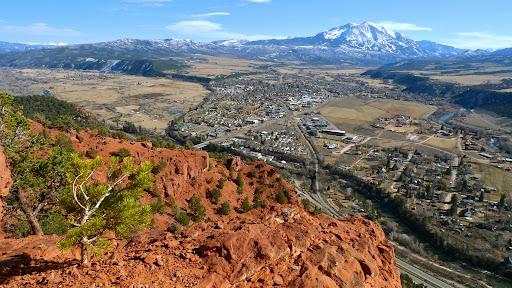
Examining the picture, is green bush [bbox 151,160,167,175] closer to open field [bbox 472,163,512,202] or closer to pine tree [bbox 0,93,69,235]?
pine tree [bbox 0,93,69,235]

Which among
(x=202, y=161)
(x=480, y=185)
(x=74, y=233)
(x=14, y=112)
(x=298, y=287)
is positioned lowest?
(x=480, y=185)

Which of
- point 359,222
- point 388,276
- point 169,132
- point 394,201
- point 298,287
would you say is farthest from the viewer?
point 169,132

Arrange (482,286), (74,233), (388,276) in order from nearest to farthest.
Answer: (74,233), (388,276), (482,286)

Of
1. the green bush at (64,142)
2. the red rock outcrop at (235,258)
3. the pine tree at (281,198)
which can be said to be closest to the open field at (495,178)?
the pine tree at (281,198)

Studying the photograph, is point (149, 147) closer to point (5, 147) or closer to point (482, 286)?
point (5, 147)

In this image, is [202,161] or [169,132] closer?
[202,161]

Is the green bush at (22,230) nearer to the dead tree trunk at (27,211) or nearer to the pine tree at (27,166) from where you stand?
the dead tree trunk at (27,211)

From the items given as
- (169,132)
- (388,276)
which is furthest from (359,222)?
(169,132)
